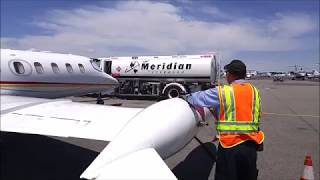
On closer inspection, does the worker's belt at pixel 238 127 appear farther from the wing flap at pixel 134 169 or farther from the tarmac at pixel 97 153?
the tarmac at pixel 97 153

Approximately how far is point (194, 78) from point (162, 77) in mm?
2213

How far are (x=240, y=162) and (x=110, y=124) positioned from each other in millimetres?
2088

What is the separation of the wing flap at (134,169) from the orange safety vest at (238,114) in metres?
1.06

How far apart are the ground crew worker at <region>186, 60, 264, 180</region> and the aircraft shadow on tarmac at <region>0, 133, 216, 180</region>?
229cm

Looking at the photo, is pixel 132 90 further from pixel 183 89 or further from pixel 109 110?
pixel 109 110

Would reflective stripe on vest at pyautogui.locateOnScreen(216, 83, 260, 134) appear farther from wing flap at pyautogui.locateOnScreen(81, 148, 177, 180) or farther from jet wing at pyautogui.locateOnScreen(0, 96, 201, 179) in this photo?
wing flap at pyautogui.locateOnScreen(81, 148, 177, 180)

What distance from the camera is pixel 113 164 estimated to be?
12.2ft

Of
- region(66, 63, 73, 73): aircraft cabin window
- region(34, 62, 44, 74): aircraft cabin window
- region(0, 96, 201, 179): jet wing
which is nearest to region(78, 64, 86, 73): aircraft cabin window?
region(66, 63, 73, 73): aircraft cabin window

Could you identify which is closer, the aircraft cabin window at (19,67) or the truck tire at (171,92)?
the aircraft cabin window at (19,67)

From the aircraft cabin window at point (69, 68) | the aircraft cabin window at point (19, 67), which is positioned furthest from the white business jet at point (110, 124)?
the aircraft cabin window at point (69, 68)

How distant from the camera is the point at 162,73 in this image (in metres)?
22.8

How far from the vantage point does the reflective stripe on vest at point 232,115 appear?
4.29m

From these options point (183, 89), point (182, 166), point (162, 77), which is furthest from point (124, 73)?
point (182, 166)

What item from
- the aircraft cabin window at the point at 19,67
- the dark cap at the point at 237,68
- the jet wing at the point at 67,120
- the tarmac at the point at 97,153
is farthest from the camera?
the aircraft cabin window at the point at 19,67
